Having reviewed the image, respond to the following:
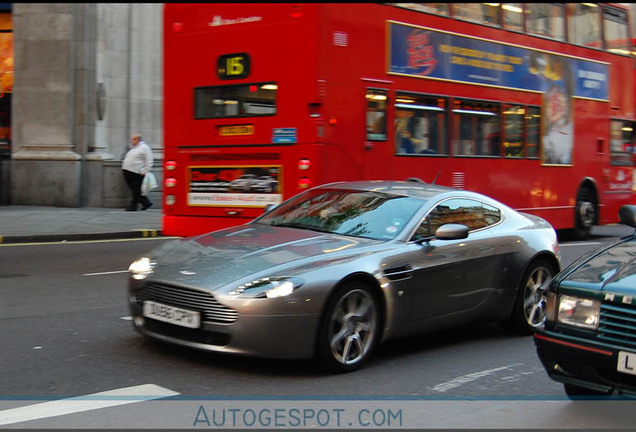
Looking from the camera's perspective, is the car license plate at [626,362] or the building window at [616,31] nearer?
the car license plate at [626,362]

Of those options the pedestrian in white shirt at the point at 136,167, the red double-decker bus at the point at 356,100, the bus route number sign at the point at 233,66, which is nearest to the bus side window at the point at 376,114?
the red double-decker bus at the point at 356,100

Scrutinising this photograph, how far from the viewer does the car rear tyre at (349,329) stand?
5.57 metres

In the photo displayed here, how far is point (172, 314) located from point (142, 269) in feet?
1.88

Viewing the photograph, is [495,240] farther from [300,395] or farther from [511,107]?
[511,107]

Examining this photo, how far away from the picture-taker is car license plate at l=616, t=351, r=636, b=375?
4.27 m

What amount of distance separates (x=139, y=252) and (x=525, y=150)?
6749 mm

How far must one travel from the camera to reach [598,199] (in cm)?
1616

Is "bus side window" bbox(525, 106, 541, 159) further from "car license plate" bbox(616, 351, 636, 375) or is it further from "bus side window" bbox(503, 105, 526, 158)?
"car license plate" bbox(616, 351, 636, 375)

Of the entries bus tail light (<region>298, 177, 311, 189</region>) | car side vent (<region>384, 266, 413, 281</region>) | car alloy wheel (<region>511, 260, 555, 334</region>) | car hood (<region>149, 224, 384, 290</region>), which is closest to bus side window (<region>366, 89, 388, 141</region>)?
bus tail light (<region>298, 177, 311, 189</region>)

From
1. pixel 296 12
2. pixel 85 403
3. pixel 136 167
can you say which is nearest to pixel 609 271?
pixel 85 403

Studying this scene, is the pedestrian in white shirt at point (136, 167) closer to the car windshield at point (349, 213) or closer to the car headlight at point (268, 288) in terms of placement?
the car windshield at point (349, 213)

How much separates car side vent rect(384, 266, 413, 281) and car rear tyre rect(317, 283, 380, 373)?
210mm

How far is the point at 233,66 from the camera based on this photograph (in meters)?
11.3

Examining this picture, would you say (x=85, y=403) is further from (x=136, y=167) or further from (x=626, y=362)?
(x=136, y=167)
